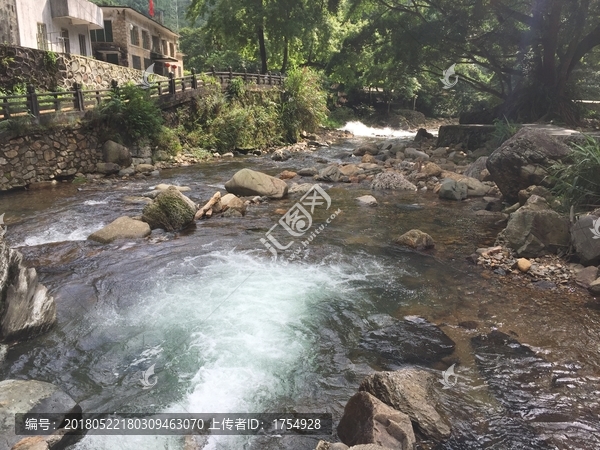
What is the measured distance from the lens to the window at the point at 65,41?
2258 cm

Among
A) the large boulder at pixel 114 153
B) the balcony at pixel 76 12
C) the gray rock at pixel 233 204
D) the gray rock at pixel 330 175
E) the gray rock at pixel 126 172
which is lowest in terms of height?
the gray rock at pixel 233 204

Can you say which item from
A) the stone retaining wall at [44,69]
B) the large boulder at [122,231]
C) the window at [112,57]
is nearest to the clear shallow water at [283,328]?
the large boulder at [122,231]

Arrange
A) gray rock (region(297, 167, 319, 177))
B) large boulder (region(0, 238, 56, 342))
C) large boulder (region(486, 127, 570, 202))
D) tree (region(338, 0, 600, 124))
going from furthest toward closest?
tree (region(338, 0, 600, 124)) < gray rock (region(297, 167, 319, 177)) < large boulder (region(486, 127, 570, 202)) < large boulder (region(0, 238, 56, 342))

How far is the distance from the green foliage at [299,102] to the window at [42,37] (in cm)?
1135

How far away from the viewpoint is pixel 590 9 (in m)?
17.5

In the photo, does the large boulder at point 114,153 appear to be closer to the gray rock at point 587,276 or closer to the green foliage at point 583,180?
the green foliage at point 583,180

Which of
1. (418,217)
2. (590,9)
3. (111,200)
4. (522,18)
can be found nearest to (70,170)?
(111,200)

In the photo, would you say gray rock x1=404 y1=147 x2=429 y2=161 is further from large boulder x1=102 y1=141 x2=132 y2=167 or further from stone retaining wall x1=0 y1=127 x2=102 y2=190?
stone retaining wall x1=0 y1=127 x2=102 y2=190

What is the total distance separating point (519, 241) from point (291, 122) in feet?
58.6

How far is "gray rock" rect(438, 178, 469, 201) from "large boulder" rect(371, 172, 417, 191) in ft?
4.22

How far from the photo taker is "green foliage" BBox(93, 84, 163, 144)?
1491cm

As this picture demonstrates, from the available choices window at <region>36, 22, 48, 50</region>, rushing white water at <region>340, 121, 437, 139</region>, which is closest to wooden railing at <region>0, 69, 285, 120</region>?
window at <region>36, 22, 48, 50</region>

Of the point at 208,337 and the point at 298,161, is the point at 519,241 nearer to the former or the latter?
the point at 208,337

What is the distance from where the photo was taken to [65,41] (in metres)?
23.1
